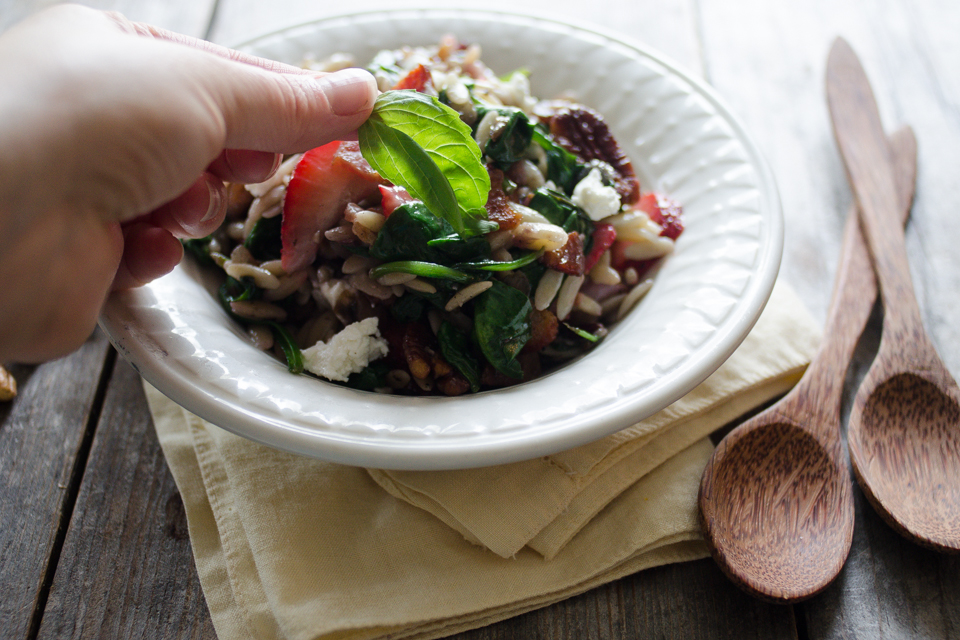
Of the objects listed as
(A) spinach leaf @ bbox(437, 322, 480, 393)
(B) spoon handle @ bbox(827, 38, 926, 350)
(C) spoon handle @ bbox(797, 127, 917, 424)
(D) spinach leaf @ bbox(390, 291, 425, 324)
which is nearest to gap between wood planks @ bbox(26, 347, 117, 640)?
(D) spinach leaf @ bbox(390, 291, 425, 324)

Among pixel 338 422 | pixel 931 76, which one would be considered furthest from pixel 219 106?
pixel 931 76

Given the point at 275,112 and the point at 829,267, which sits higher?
the point at 275,112

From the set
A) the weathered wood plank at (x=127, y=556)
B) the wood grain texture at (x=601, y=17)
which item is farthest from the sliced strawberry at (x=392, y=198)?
the wood grain texture at (x=601, y=17)

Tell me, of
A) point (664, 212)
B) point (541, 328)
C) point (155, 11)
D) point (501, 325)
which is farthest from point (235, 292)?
point (155, 11)

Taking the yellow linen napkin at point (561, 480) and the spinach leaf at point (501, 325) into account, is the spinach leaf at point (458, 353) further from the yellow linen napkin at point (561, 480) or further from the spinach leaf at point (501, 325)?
the yellow linen napkin at point (561, 480)

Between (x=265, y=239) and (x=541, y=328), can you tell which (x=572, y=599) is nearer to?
(x=541, y=328)

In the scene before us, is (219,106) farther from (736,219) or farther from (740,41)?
(740,41)
